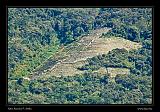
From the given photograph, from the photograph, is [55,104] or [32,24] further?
[32,24]

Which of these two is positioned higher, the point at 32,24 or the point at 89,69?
the point at 32,24

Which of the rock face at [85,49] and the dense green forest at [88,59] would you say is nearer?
the dense green forest at [88,59]

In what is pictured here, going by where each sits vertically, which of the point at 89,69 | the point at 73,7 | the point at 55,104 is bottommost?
the point at 55,104

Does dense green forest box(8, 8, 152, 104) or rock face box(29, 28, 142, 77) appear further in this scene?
rock face box(29, 28, 142, 77)
